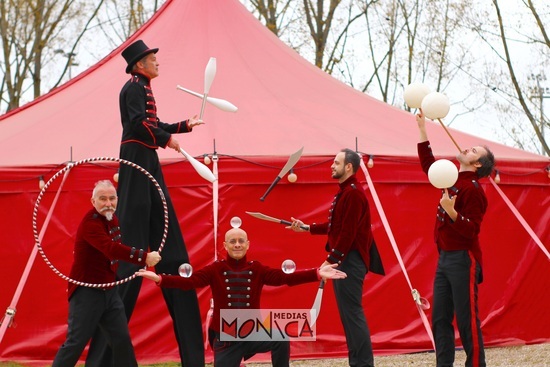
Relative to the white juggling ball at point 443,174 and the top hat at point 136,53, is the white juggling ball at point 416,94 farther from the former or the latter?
the top hat at point 136,53

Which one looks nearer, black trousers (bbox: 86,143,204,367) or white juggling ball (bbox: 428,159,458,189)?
white juggling ball (bbox: 428,159,458,189)

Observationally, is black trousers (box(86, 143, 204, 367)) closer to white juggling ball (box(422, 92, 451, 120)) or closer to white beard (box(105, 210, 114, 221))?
white beard (box(105, 210, 114, 221))

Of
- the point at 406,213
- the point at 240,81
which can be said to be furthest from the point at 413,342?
the point at 240,81

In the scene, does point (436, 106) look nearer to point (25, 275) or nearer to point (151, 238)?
point (151, 238)

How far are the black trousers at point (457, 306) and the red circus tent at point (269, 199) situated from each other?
1.31 meters

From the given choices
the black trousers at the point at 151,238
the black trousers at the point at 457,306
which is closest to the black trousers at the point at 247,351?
the black trousers at the point at 151,238

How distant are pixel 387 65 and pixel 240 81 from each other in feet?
53.3

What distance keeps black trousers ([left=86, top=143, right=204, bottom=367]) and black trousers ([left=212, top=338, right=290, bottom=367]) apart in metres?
0.49

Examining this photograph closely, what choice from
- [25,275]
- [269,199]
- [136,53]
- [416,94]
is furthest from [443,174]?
[25,275]

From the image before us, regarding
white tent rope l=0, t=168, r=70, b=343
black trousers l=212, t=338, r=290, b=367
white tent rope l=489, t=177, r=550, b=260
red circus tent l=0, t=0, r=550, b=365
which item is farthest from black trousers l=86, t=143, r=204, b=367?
white tent rope l=489, t=177, r=550, b=260

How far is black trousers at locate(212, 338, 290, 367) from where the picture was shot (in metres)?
5.62

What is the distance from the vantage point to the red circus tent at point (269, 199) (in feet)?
26.1

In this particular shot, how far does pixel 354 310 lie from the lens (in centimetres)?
614

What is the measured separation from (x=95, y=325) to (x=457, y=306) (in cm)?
228
